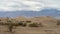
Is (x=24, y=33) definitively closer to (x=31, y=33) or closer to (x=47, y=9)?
(x=31, y=33)

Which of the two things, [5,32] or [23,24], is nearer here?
[5,32]

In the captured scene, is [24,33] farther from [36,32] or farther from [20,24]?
[20,24]

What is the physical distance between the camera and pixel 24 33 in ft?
141

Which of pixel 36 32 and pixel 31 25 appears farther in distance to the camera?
pixel 31 25

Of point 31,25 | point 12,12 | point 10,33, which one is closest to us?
point 10,33

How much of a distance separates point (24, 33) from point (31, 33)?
111 cm

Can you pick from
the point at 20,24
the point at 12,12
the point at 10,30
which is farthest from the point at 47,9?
the point at 10,30

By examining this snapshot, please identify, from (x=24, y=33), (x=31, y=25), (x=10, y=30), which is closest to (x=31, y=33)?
(x=24, y=33)

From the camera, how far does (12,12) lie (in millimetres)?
145625

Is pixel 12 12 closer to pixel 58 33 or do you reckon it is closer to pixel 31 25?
pixel 31 25

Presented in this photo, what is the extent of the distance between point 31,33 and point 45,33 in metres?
2.20

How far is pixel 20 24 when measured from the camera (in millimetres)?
55781

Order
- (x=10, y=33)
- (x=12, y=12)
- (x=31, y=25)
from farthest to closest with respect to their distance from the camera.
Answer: (x=12, y=12) → (x=31, y=25) → (x=10, y=33)

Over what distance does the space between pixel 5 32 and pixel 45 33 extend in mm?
6360
